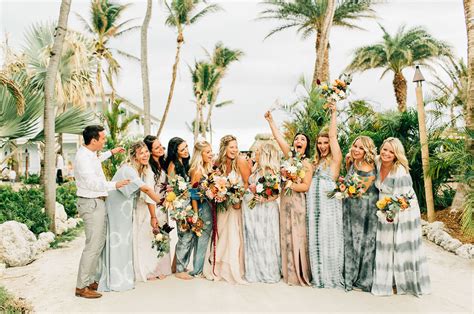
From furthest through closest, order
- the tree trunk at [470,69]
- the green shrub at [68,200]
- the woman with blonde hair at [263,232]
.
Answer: the green shrub at [68,200] → the tree trunk at [470,69] → the woman with blonde hair at [263,232]

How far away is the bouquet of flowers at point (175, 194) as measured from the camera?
18.8 ft

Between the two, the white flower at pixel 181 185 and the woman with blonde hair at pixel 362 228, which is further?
the white flower at pixel 181 185

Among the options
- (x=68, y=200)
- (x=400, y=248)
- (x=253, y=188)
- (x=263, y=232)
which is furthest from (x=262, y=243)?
(x=68, y=200)

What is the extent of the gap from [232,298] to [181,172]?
189cm

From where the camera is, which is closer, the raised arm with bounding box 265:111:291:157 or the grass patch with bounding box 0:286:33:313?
the grass patch with bounding box 0:286:33:313

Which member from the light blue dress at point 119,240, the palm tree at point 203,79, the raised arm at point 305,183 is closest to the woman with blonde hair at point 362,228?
the raised arm at point 305,183

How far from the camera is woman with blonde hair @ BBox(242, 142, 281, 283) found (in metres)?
5.93

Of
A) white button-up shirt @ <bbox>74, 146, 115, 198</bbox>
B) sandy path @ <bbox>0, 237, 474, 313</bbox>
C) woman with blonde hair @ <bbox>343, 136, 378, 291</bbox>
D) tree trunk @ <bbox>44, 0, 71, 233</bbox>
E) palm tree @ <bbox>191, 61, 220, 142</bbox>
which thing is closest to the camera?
sandy path @ <bbox>0, 237, 474, 313</bbox>

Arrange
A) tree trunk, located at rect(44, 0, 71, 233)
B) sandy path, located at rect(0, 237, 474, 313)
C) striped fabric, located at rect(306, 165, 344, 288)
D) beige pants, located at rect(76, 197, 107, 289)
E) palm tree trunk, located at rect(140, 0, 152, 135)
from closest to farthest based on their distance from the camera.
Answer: sandy path, located at rect(0, 237, 474, 313) < beige pants, located at rect(76, 197, 107, 289) < striped fabric, located at rect(306, 165, 344, 288) < tree trunk, located at rect(44, 0, 71, 233) < palm tree trunk, located at rect(140, 0, 152, 135)

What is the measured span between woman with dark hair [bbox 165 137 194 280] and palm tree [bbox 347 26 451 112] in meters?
20.3

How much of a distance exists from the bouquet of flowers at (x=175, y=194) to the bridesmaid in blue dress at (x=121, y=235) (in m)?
0.15

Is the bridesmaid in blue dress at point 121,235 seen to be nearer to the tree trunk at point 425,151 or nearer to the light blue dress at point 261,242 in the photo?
the light blue dress at point 261,242

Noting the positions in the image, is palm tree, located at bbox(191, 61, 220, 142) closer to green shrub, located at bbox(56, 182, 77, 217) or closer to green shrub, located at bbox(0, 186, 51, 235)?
green shrub, located at bbox(56, 182, 77, 217)

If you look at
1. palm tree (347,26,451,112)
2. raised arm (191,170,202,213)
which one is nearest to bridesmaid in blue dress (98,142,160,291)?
raised arm (191,170,202,213)
